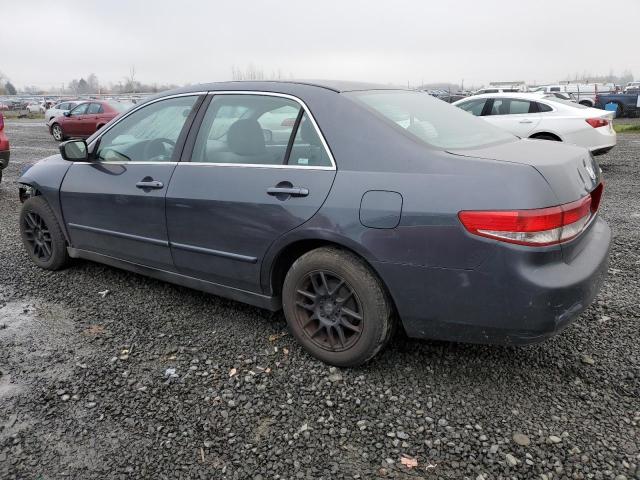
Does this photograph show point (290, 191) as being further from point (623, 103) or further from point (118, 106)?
point (623, 103)

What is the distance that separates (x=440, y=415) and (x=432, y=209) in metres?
1.02

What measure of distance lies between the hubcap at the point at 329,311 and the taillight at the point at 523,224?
30.0 inches

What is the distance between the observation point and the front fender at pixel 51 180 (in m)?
4.14

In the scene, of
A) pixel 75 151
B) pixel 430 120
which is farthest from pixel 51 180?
pixel 430 120

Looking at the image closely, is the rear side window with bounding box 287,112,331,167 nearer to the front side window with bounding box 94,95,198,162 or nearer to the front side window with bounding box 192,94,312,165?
the front side window with bounding box 192,94,312,165

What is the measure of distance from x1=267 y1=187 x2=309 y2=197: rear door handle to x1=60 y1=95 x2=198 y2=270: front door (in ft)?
2.96

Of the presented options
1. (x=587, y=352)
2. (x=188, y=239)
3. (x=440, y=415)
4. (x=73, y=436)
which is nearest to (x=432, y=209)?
(x=440, y=415)

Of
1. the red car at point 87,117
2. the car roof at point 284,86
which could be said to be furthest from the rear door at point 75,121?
the car roof at point 284,86

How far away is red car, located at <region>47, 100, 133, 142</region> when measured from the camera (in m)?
17.0

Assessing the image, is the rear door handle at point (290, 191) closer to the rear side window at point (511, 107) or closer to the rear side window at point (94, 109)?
the rear side window at point (511, 107)

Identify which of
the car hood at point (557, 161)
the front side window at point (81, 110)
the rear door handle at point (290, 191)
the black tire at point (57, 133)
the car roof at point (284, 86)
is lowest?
the black tire at point (57, 133)

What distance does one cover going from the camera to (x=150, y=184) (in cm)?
343

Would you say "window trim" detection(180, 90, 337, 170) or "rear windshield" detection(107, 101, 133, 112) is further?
"rear windshield" detection(107, 101, 133, 112)


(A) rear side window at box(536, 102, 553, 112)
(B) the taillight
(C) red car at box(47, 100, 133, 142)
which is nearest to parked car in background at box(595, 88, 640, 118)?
(A) rear side window at box(536, 102, 553, 112)
